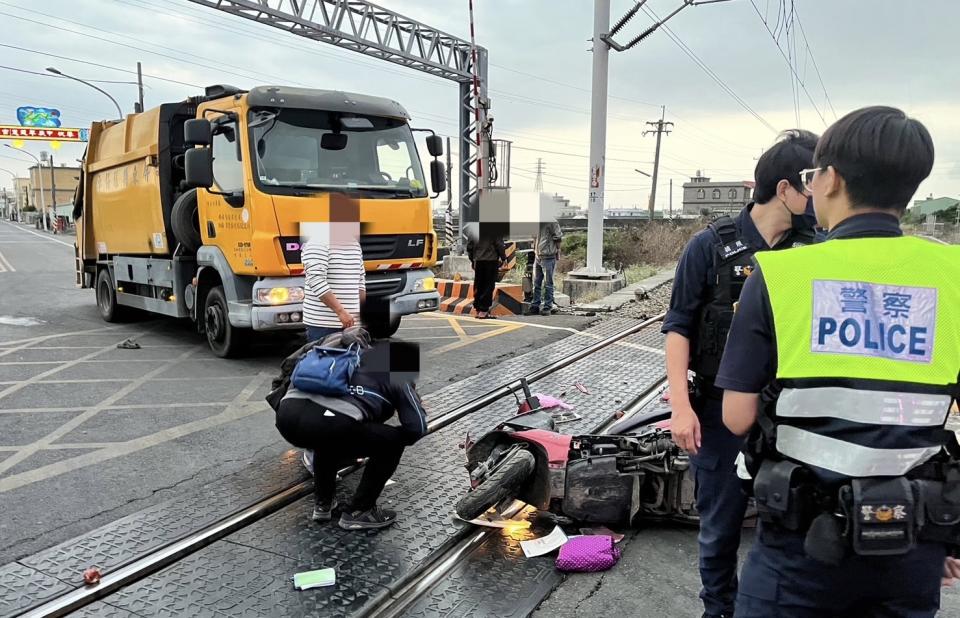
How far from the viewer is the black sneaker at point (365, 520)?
3539 mm

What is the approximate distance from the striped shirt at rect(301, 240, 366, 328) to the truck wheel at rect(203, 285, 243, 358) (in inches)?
121

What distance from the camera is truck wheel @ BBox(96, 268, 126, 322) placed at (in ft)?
33.3

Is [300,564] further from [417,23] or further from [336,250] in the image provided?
[417,23]

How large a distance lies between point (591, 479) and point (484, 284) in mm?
7306

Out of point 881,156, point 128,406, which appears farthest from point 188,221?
point 881,156

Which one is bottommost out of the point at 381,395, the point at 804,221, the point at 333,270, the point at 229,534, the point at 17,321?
the point at 229,534

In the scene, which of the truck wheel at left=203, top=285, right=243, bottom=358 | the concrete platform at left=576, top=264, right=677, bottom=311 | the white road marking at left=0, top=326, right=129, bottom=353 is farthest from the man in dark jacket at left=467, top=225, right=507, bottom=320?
the white road marking at left=0, top=326, right=129, bottom=353

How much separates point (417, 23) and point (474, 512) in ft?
51.2

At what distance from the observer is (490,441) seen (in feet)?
12.6

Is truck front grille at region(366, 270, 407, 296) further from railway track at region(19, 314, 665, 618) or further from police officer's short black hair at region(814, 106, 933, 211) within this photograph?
police officer's short black hair at region(814, 106, 933, 211)

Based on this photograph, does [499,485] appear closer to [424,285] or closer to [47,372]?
[424,285]

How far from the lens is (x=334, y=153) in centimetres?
717

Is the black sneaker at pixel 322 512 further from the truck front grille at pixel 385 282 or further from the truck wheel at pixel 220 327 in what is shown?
the truck wheel at pixel 220 327

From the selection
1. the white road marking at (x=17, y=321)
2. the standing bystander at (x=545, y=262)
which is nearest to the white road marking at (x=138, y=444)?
the standing bystander at (x=545, y=262)
